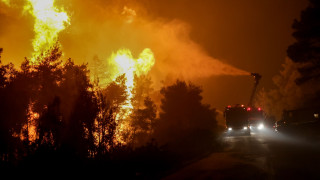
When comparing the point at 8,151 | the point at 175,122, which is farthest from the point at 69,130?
the point at 175,122

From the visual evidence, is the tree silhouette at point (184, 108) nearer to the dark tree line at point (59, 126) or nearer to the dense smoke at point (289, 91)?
the dense smoke at point (289, 91)

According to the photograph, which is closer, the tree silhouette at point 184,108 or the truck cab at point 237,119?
the truck cab at point 237,119

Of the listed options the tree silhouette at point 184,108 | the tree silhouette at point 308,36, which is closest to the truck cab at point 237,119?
the tree silhouette at point 184,108

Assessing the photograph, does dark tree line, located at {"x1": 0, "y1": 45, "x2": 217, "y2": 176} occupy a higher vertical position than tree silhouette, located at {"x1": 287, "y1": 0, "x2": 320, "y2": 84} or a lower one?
lower

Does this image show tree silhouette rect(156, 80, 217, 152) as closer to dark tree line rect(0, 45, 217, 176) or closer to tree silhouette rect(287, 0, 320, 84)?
tree silhouette rect(287, 0, 320, 84)

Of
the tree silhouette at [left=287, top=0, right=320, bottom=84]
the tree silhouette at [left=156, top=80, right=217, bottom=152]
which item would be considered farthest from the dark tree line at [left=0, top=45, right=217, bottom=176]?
the tree silhouette at [left=156, top=80, right=217, bottom=152]

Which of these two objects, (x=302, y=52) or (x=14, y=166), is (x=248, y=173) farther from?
(x=302, y=52)

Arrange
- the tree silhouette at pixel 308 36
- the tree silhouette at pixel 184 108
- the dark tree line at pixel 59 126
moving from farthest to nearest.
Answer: the tree silhouette at pixel 184 108 < the tree silhouette at pixel 308 36 < the dark tree line at pixel 59 126

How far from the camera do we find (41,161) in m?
11.8

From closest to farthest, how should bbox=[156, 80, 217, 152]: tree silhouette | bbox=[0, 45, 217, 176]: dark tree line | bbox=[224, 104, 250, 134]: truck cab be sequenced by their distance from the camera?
bbox=[0, 45, 217, 176]: dark tree line, bbox=[224, 104, 250, 134]: truck cab, bbox=[156, 80, 217, 152]: tree silhouette

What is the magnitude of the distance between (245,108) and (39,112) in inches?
1246

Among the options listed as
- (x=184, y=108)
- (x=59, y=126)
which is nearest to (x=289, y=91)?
(x=184, y=108)

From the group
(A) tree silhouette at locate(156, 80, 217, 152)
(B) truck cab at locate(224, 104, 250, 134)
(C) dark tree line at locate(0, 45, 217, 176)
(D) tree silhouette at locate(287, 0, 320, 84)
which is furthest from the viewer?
(A) tree silhouette at locate(156, 80, 217, 152)

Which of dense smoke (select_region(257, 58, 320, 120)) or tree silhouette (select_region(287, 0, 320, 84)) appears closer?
tree silhouette (select_region(287, 0, 320, 84))
